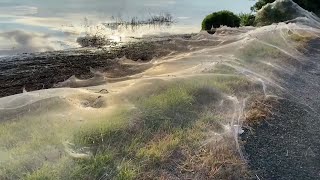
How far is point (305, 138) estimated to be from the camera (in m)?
7.36

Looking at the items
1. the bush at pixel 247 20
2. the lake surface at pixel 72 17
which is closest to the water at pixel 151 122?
the lake surface at pixel 72 17

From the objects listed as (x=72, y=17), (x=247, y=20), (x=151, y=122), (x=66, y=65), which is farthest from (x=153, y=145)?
(x=247, y=20)

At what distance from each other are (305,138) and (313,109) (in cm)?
142

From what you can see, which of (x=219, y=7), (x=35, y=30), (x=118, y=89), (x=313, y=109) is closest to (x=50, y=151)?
(x=118, y=89)

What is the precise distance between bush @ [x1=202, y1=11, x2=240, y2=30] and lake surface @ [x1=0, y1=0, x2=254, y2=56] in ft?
2.54

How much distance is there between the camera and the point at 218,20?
22062mm

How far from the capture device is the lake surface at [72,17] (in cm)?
1820

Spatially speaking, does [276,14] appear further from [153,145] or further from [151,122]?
[153,145]

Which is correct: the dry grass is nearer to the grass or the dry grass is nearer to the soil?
the grass

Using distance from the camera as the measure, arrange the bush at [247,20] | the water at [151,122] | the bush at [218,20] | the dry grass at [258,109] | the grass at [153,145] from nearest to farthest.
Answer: the grass at [153,145]
the water at [151,122]
the dry grass at [258,109]
the bush at [218,20]
the bush at [247,20]

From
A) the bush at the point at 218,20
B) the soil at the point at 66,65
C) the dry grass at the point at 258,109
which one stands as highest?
the bush at the point at 218,20

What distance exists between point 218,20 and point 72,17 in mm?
6313

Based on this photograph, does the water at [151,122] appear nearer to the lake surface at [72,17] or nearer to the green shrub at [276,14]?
the lake surface at [72,17]

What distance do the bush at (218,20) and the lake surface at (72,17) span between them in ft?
2.54
